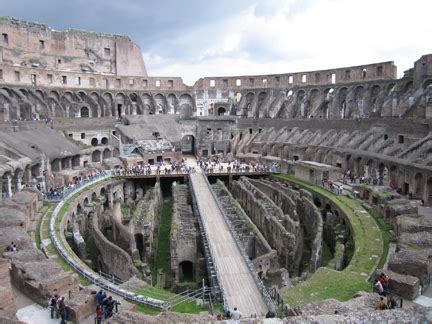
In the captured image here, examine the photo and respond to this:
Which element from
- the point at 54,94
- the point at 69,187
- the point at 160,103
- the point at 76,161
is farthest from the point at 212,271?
the point at 160,103

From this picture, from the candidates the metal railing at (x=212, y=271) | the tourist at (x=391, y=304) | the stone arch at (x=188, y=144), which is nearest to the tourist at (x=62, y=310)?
the metal railing at (x=212, y=271)

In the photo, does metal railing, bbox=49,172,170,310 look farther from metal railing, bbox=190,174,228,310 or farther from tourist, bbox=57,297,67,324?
tourist, bbox=57,297,67,324

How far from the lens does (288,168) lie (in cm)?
3722

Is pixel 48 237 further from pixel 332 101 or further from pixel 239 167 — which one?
pixel 332 101

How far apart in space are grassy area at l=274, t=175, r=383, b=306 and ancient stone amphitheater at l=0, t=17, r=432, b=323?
0.32 ft

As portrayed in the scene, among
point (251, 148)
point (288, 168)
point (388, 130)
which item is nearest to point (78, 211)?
point (288, 168)

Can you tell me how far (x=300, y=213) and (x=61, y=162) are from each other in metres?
21.7

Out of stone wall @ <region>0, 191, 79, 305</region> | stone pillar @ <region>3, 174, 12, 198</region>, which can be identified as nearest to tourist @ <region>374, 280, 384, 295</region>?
stone wall @ <region>0, 191, 79, 305</region>

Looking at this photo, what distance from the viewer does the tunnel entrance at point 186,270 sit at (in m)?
19.6

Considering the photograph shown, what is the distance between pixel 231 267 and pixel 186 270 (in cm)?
458

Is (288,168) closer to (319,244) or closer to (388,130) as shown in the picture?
(388,130)

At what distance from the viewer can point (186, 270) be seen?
66.1ft

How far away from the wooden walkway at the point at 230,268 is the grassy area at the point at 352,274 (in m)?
1.18

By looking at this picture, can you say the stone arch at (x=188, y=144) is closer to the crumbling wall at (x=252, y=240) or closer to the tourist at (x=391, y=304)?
the crumbling wall at (x=252, y=240)
